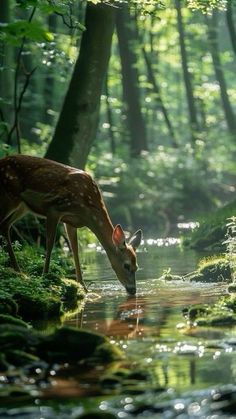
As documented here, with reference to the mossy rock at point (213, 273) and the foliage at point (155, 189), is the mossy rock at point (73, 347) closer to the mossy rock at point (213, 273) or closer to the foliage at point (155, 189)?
the mossy rock at point (213, 273)

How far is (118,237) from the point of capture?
12.1 meters

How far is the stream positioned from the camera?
18.9 ft

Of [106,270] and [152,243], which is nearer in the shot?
[106,270]

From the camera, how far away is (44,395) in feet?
20.0

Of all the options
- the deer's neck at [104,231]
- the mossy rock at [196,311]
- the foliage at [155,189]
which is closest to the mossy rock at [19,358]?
the mossy rock at [196,311]

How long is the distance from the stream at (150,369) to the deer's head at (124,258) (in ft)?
2.44

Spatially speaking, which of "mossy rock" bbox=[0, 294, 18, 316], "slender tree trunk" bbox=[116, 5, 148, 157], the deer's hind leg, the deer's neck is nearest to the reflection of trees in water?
"mossy rock" bbox=[0, 294, 18, 316]

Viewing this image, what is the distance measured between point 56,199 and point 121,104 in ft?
100

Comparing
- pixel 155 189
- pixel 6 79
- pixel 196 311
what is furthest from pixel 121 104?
pixel 196 311

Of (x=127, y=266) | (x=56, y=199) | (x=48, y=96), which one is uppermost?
(x=48, y=96)

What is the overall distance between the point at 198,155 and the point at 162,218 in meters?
7.03

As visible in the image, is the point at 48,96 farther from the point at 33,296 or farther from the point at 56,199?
the point at 33,296

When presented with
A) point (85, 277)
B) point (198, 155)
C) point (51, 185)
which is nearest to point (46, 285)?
point (51, 185)

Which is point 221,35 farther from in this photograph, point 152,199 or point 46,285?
point 46,285
